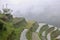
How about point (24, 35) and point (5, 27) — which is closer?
point (5, 27)

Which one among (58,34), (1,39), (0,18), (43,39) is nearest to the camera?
(1,39)

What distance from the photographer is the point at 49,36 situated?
9.87m

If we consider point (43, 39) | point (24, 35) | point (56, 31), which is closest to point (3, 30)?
point (24, 35)

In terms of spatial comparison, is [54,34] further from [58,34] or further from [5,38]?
[5,38]

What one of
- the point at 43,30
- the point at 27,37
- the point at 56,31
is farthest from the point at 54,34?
the point at 27,37

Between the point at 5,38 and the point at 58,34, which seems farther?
the point at 58,34

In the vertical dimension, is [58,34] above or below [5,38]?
below

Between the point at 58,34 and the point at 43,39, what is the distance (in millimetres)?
2372

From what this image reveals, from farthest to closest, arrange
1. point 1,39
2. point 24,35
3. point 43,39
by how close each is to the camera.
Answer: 1. point 43,39
2. point 24,35
3. point 1,39

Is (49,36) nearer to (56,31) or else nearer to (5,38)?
(56,31)

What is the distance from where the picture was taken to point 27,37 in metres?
6.20

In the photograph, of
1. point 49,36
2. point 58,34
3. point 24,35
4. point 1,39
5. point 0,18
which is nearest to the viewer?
point 1,39

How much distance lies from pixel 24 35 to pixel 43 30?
3104 millimetres

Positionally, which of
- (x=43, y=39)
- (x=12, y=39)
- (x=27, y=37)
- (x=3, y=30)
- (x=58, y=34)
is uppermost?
(x=3, y=30)
